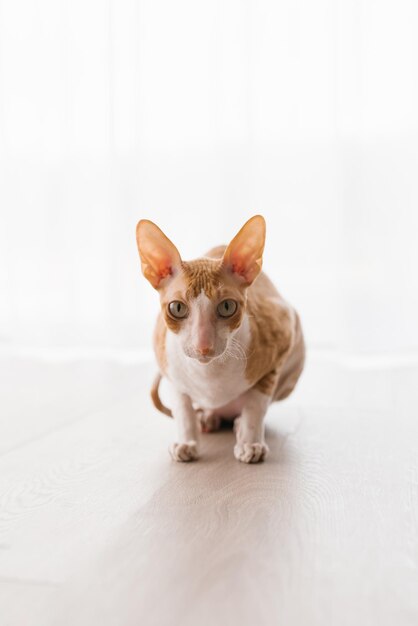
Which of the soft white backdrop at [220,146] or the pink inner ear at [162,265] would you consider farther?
the soft white backdrop at [220,146]

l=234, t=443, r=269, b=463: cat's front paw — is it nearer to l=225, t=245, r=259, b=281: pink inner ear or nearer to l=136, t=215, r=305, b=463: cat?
l=136, t=215, r=305, b=463: cat

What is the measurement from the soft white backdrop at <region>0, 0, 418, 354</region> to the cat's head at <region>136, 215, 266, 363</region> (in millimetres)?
1043

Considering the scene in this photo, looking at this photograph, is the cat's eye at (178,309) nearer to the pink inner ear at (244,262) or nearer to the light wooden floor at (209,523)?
the pink inner ear at (244,262)

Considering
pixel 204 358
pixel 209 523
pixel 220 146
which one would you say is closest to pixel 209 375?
pixel 204 358

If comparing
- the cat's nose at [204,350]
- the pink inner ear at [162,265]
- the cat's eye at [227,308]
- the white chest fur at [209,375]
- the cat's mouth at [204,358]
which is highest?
the pink inner ear at [162,265]

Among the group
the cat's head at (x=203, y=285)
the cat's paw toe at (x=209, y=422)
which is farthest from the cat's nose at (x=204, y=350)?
the cat's paw toe at (x=209, y=422)

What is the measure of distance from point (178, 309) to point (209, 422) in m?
0.33

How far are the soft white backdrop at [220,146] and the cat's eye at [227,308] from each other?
42.6 inches

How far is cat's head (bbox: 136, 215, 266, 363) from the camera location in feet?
2.66

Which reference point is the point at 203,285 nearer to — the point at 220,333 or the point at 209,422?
the point at 220,333

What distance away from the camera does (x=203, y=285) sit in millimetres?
825

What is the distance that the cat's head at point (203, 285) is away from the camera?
809 mm

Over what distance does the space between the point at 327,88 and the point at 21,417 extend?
124 cm

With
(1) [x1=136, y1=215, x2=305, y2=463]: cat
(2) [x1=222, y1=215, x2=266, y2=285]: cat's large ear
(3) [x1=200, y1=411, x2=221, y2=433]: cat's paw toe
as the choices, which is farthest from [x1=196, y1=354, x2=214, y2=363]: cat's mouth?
(3) [x1=200, y1=411, x2=221, y2=433]: cat's paw toe
